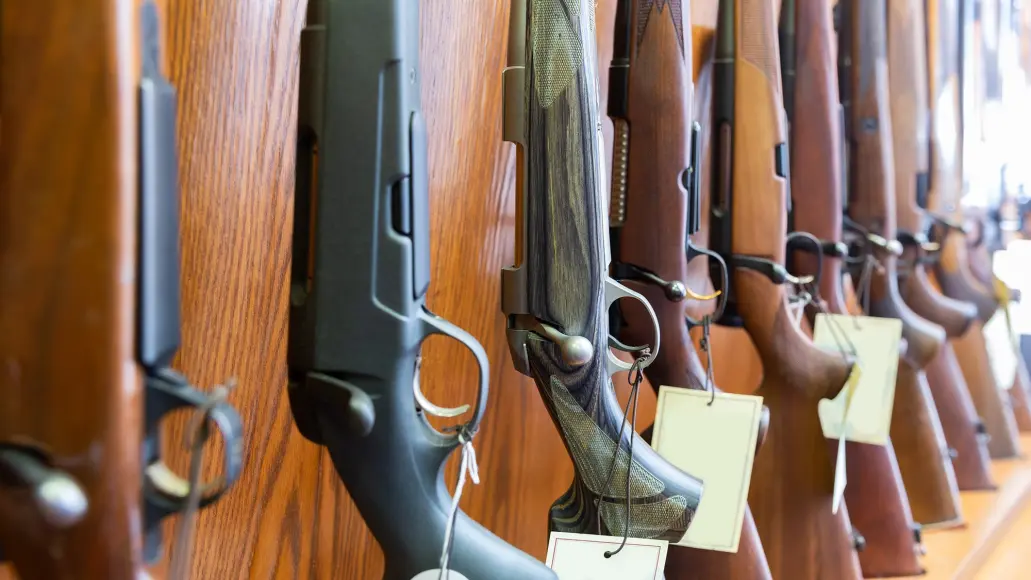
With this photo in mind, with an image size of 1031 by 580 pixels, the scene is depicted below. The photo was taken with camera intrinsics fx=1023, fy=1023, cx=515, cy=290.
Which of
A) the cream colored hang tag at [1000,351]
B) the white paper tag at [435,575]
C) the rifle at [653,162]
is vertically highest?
the rifle at [653,162]

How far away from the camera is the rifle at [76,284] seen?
0.43m

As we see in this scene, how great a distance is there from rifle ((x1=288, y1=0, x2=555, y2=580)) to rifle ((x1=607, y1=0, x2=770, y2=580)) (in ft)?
1.18

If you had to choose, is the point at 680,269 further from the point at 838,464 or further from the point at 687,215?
the point at 838,464

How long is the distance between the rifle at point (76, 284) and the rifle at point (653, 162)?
57 cm

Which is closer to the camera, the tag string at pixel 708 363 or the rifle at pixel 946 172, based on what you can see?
the tag string at pixel 708 363

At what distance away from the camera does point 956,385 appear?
1.84 meters

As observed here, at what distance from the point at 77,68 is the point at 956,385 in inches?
68.3

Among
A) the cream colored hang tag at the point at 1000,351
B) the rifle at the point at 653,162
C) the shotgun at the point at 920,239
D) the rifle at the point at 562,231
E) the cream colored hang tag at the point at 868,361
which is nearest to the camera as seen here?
the rifle at the point at 562,231

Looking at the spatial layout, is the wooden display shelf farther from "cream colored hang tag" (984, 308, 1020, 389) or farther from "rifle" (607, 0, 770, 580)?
"rifle" (607, 0, 770, 580)

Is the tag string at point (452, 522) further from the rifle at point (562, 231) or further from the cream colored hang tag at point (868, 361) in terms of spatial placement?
the cream colored hang tag at point (868, 361)

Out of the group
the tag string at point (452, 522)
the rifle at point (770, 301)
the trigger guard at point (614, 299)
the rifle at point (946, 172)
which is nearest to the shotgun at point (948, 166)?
the rifle at point (946, 172)

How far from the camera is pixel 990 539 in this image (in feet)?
5.27

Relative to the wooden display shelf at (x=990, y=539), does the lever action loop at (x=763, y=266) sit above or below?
above

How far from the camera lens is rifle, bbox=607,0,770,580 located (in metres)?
0.96
